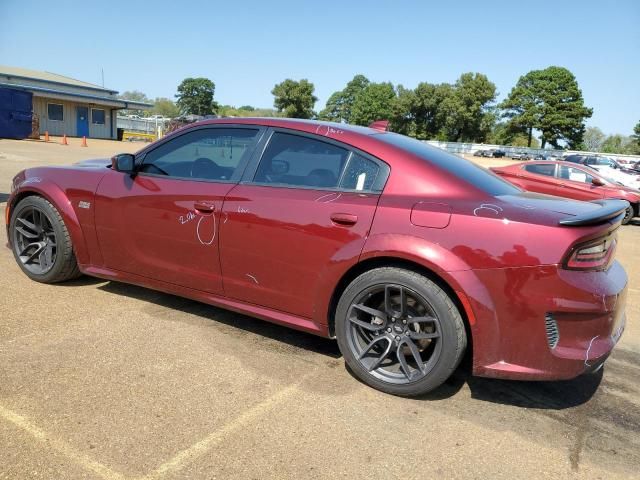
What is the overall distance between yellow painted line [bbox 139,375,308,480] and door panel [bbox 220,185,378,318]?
567 millimetres

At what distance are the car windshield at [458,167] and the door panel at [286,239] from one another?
505 millimetres

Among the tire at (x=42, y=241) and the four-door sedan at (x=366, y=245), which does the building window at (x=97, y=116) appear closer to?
the tire at (x=42, y=241)

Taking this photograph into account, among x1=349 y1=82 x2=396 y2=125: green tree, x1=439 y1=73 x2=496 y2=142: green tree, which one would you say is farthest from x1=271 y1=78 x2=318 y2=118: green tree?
x1=439 y1=73 x2=496 y2=142: green tree

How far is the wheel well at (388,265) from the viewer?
2.74 metres

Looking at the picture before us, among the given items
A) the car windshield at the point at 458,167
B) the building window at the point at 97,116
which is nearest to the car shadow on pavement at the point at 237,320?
the car windshield at the point at 458,167

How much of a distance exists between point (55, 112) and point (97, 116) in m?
3.43

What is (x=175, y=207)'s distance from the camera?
354 centimetres

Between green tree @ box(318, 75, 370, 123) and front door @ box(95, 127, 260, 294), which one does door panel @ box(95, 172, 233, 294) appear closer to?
front door @ box(95, 127, 260, 294)

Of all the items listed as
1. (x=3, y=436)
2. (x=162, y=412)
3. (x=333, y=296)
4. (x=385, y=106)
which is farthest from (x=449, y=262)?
(x=385, y=106)

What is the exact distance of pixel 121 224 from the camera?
3.81 m

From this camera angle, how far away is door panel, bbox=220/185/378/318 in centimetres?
296

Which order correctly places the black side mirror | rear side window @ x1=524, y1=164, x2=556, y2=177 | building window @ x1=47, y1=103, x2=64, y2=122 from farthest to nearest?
building window @ x1=47, y1=103, x2=64, y2=122 → rear side window @ x1=524, y1=164, x2=556, y2=177 → the black side mirror

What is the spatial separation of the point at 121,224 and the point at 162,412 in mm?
1741

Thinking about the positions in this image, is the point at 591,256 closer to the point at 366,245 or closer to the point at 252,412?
the point at 366,245
